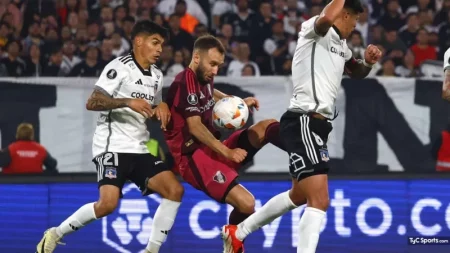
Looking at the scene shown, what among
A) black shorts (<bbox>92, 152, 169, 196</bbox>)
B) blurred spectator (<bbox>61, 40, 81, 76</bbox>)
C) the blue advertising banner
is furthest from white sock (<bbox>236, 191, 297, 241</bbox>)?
blurred spectator (<bbox>61, 40, 81, 76</bbox>)

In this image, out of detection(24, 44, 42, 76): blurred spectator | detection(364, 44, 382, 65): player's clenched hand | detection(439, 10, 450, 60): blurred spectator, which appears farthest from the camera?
detection(439, 10, 450, 60): blurred spectator

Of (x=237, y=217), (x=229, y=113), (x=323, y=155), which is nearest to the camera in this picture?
(x=323, y=155)

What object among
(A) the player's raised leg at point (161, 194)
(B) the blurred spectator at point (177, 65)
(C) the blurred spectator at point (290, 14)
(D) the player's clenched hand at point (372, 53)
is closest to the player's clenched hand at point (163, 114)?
(A) the player's raised leg at point (161, 194)

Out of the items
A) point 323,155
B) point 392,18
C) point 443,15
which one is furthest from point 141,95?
point 443,15

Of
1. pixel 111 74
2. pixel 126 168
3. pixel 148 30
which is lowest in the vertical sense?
pixel 126 168

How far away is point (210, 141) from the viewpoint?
29.3ft

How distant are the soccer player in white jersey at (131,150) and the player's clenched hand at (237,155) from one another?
692mm

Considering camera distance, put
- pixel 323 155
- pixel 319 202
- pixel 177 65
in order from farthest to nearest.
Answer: pixel 177 65, pixel 323 155, pixel 319 202

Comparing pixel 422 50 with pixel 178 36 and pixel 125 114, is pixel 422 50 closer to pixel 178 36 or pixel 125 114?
pixel 178 36

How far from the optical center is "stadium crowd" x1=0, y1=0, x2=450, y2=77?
1520 cm

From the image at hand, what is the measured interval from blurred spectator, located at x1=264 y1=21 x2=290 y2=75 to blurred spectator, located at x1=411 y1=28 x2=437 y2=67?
1.83 m

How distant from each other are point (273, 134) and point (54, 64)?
22.1ft

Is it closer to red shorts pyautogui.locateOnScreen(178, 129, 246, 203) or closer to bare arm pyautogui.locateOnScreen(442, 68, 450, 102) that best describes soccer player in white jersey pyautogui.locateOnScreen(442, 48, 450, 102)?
bare arm pyautogui.locateOnScreen(442, 68, 450, 102)

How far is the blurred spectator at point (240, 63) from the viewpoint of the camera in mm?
15078
